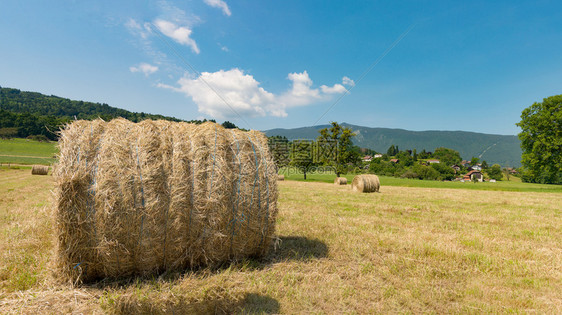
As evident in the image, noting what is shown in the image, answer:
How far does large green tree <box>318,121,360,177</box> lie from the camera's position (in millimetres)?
35094

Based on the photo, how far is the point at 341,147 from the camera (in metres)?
35.6

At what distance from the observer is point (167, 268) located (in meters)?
4.11

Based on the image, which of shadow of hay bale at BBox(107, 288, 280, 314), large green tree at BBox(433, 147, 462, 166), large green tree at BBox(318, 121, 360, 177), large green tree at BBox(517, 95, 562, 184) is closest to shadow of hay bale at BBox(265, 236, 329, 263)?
shadow of hay bale at BBox(107, 288, 280, 314)

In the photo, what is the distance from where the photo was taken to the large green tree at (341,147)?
35.1m

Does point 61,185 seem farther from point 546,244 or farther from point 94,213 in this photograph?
point 546,244

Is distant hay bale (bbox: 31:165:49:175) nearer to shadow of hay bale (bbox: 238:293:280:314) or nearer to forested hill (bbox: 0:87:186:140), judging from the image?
forested hill (bbox: 0:87:186:140)

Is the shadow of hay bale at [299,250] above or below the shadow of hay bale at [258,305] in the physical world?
above

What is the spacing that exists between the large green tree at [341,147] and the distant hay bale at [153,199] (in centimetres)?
3146

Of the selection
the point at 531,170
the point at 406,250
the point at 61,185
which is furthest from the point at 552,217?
the point at 531,170

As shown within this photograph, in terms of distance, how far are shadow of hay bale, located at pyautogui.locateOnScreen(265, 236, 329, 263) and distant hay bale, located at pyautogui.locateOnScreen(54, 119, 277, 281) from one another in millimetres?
573

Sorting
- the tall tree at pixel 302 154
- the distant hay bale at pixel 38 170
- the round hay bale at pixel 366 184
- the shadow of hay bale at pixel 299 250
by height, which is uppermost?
the tall tree at pixel 302 154

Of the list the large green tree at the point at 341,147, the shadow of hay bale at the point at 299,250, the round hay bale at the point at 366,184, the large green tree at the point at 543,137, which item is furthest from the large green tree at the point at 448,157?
the shadow of hay bale at the point at 299,250

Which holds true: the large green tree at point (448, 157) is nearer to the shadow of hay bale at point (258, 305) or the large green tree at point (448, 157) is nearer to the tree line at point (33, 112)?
the tree line at point (33, 112)

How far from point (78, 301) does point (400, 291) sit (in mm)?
4298
